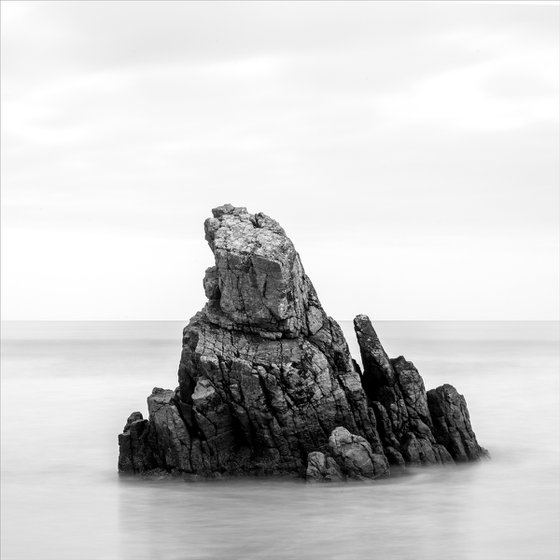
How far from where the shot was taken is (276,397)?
2706 centimetres

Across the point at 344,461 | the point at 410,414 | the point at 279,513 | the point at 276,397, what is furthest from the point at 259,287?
the point at 279,513

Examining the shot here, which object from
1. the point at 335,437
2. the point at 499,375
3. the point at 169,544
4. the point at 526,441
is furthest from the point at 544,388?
the point at 169,544

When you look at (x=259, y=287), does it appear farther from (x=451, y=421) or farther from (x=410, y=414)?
(x=451, y=421)

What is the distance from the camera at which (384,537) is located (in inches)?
947

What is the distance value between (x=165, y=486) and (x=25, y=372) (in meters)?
58.2

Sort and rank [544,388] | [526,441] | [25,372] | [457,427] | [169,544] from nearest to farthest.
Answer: [169,544] < [457,427] < [526,441] < [544,388] < [25,372]

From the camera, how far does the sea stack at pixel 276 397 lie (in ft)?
89.1

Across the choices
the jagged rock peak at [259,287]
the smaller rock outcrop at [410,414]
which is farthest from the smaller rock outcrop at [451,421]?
the jagged rock peak at [259,287]

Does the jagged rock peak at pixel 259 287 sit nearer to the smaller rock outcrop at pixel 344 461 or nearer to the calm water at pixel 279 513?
the smaller rock outcrop at pixel 344 461

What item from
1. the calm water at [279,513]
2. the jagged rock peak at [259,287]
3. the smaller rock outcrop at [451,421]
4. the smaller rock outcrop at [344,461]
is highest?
the jagged rock peak at [259,287]

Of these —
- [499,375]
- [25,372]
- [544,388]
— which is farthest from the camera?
[25,372]

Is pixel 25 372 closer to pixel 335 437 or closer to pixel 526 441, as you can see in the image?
pixel 526 441

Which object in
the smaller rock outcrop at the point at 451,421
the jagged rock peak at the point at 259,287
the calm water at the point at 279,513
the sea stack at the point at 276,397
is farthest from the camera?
the smaller rock outcrop at the point at 451,421

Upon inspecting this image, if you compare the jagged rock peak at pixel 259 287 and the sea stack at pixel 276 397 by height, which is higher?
the jagged rock peak at pixel 259 287
